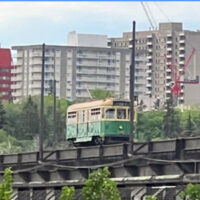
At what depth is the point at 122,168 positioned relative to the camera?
5756 cm

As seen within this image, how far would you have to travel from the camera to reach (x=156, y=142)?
2319 inches

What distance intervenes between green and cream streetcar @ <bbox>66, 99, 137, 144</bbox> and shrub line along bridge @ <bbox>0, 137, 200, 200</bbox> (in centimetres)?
2151

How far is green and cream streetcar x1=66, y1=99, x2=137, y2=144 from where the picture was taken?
298 ft

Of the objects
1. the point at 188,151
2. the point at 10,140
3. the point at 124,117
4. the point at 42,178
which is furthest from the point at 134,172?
the point at 10,140

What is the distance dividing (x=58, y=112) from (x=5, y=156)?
128820 millimetres

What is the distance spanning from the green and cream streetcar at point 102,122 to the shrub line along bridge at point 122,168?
847 inches

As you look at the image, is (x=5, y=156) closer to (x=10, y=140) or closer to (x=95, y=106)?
(x=95, y=106)

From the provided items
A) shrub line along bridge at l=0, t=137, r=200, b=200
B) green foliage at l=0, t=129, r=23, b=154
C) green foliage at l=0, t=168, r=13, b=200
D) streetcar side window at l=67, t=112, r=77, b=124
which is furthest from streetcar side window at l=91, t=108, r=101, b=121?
green foliage at l=0, t=129, r=23, b=154

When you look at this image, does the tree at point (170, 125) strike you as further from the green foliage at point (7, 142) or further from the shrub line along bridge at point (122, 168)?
the shrub line along bridge at point (122, 168)

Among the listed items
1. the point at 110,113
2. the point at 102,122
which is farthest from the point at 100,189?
the point at 110,113

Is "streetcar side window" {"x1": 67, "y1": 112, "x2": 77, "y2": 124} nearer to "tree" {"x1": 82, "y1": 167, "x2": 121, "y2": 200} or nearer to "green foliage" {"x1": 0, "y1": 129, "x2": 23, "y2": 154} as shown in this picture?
"tree" {"x1": 82, "y1": 167, "x2": 121, "y2": 200}

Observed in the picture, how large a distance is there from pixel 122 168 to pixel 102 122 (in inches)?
1315

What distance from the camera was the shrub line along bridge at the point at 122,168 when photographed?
2084 inches

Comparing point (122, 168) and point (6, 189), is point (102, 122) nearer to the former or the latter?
point (122, 168)
